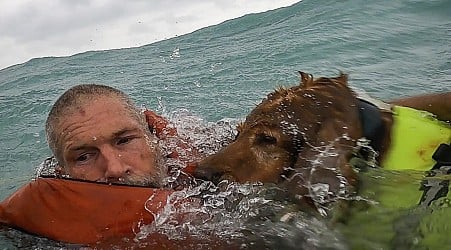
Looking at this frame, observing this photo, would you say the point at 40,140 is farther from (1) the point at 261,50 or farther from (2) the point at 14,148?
(1) the point at 261,50

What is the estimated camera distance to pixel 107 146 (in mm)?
4129

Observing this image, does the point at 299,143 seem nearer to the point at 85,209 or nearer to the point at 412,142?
the point at 412,142

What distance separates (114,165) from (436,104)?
74.6 inches

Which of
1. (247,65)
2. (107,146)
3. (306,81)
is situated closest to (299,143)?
(306,81)

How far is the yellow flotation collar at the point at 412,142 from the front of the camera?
10.3 feet

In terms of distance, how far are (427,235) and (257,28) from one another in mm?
14725

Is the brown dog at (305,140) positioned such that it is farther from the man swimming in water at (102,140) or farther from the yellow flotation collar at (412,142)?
the man swimming in water at (102,140)

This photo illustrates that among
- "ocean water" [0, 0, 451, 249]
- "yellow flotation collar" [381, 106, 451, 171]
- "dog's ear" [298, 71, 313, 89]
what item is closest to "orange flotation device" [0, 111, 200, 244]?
"dog's ear" [298, 71, 313, 89]

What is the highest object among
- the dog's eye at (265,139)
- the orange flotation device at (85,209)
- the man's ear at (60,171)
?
the dog's eye at (265,139)

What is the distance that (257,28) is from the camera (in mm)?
17016

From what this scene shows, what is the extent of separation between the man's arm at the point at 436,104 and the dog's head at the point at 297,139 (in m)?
0.61

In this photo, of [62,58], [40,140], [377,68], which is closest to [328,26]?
[377,68]

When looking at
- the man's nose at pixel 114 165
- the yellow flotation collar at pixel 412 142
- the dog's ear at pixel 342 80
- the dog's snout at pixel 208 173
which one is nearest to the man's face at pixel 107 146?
the man's nose at pixel 114 165

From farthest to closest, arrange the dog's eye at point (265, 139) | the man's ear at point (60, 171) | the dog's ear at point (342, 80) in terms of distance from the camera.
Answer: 1. the man's ear at point (60, 171)
2. the dog's ear at point (342, 80)
3. the dog's eye at point (265, 139)
